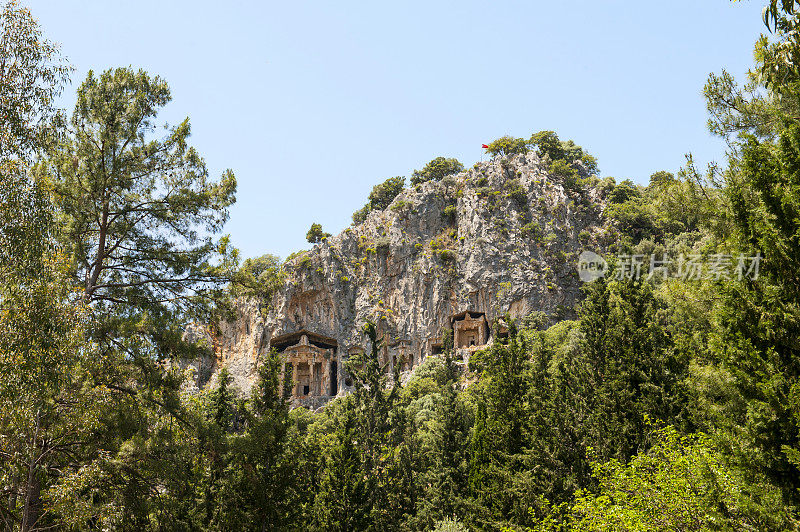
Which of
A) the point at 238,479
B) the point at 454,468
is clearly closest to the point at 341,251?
the point at 454,468

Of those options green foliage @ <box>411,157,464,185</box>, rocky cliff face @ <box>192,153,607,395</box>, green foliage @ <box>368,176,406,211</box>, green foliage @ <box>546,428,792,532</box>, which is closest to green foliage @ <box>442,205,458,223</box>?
rocky cliff face @ <box>192,153,607,395</box>

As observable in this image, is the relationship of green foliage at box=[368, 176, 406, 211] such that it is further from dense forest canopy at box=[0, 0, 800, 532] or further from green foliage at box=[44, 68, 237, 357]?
green foliage at box=[44, 68, 237, 357]

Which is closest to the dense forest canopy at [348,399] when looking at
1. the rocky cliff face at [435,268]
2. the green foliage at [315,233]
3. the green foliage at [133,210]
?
the green foliage at [133,210]

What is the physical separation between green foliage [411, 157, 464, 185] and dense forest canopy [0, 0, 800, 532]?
147 feet

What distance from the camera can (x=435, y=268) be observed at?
5822 cm

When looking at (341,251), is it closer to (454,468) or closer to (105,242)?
(454,468)

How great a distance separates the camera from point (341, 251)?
62.7 m

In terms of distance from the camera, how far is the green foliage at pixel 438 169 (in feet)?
232

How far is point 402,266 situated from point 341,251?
6.62 m

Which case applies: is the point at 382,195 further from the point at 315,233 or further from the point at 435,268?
the point at 435,268

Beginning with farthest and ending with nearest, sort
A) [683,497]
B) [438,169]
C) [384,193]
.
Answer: [384,193] < [438,169] < [683,497]

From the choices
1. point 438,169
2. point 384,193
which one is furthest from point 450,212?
point 384,193

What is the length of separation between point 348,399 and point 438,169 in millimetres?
45184

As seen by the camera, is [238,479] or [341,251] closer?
[238,479]
